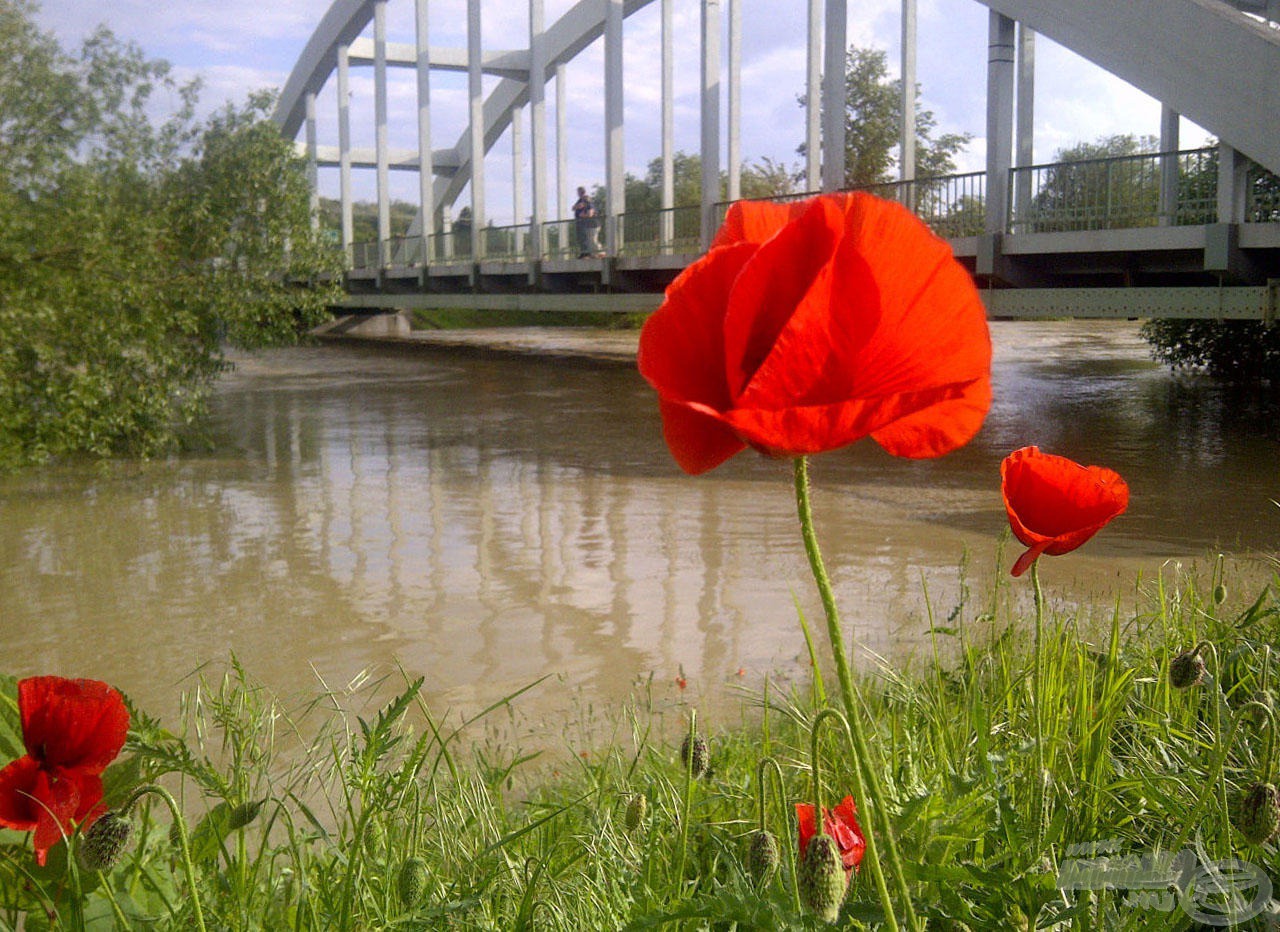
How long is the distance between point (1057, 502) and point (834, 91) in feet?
62.5

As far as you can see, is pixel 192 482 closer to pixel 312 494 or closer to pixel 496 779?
pixel 312 494

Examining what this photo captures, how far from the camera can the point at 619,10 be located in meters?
25.8

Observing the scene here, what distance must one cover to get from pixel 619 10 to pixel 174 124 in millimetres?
14513

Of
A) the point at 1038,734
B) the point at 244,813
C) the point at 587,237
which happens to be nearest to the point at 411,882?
the point at 244,813

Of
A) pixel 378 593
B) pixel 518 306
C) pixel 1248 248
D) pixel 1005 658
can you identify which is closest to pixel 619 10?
pixel 518 306

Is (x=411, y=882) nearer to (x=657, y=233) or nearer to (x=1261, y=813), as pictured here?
(x=1261, y=813)

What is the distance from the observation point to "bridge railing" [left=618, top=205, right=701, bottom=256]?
21391 mm

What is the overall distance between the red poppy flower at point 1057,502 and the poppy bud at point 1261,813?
0.29 metres

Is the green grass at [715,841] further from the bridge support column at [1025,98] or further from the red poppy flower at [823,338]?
the bridge support column at [1025,98]

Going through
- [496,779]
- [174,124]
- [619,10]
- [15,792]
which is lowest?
[496,779]

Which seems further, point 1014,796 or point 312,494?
Answer: point 312,494

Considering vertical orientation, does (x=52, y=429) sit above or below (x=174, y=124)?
below

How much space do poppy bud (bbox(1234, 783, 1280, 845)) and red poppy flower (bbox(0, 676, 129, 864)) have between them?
1.03 meters

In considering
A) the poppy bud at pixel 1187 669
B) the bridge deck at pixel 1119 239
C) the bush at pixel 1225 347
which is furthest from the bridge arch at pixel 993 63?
the poppy bud at pixel 1187 669
